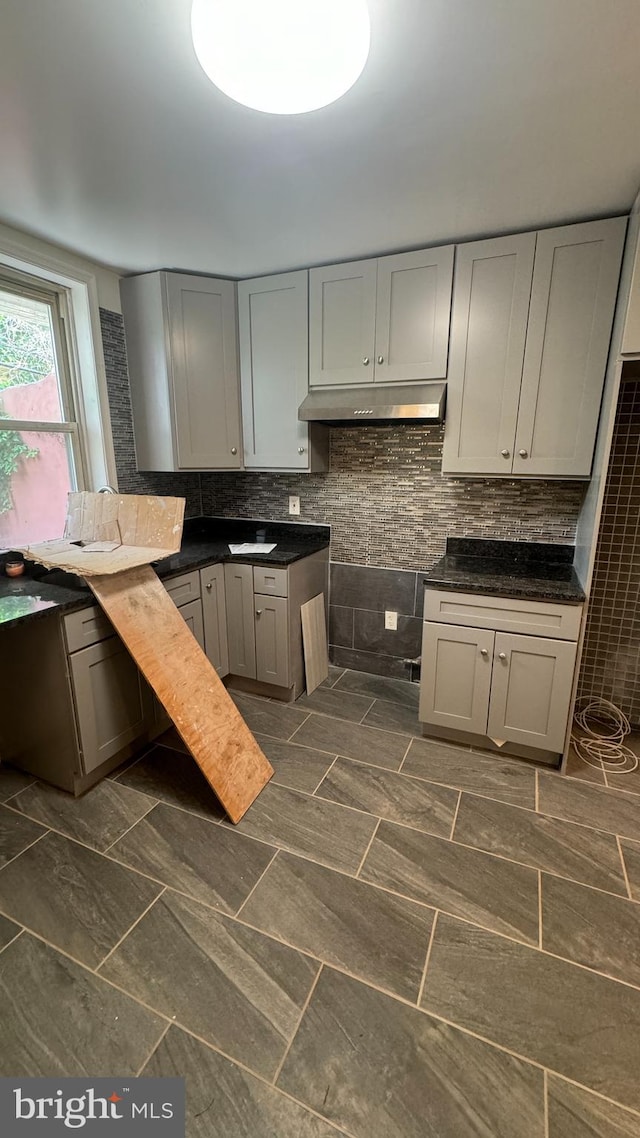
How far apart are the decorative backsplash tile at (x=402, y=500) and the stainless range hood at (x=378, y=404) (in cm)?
35

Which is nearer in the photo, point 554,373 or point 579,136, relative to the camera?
point 579,136

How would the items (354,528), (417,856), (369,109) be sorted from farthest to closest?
(354,528)
(417,856)
(369,109)

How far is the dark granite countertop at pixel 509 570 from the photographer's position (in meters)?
2.01

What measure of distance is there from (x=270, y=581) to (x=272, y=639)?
0.34 m

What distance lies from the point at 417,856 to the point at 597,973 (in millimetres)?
574

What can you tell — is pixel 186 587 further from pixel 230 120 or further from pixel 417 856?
pixel 230 120

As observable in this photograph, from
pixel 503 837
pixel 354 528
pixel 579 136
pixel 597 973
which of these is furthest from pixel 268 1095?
pixel 579 136

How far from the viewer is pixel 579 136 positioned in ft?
4.58

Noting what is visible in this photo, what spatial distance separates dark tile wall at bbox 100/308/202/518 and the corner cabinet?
1788mm

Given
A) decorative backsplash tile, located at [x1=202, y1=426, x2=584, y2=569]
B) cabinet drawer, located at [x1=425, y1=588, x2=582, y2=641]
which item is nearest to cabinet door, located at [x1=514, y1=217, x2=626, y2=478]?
decorative backsplash tile, located at [x1=202, y1=426, x2=584, y2=569]

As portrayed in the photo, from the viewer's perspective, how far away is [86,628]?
6.03ft

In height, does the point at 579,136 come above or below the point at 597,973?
above

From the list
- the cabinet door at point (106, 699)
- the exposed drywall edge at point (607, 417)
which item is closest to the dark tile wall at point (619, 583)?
the exposed drywall edge at point (607, 417)

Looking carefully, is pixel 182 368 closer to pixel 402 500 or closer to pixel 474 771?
pixel 402 500
